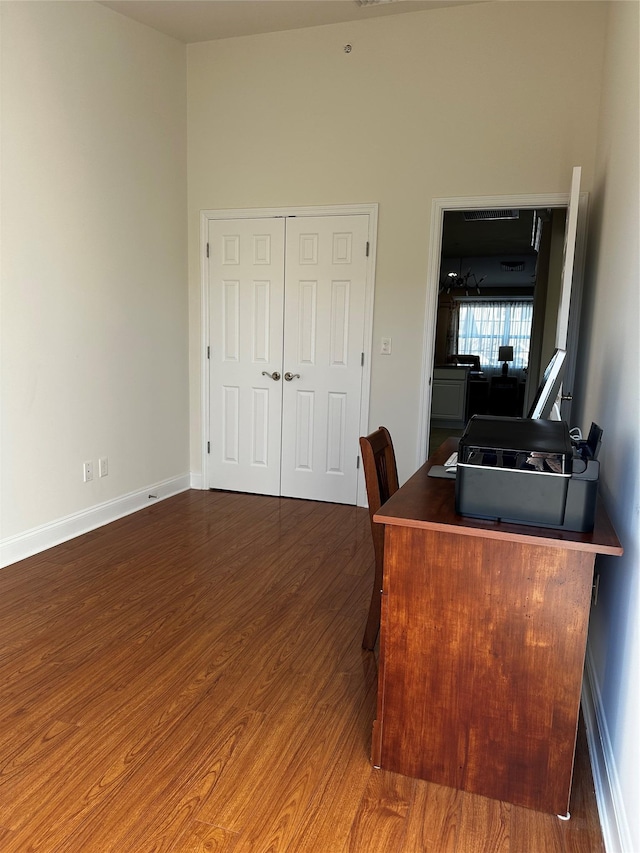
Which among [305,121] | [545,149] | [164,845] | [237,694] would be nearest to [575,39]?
[545,149]

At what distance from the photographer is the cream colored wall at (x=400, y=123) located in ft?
11.7

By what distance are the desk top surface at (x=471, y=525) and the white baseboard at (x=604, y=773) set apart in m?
0.61

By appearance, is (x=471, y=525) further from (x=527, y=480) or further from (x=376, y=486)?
(x=376, y=486)

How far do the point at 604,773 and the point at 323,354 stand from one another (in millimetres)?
3162

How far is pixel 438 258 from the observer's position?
12.9 ft

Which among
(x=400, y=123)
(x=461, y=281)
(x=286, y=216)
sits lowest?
(x=286, y=216)

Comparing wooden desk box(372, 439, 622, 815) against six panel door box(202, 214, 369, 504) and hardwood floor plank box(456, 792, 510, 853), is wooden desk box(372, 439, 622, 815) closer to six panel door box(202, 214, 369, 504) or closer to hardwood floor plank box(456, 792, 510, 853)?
hardwood floor plank box(456, 792, 510, 853)

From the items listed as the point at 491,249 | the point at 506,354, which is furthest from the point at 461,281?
the point at 506,354

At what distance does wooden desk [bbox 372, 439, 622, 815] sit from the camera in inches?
59.2

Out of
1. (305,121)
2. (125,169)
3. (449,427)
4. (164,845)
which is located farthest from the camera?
(449,427)

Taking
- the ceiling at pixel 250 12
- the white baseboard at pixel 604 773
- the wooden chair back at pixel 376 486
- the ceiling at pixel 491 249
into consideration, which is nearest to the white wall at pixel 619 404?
the white baseboard at pixel 604 773

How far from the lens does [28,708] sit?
1.95 m

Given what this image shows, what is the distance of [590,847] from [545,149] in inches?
142

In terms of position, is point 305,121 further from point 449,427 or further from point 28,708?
point 449,427
